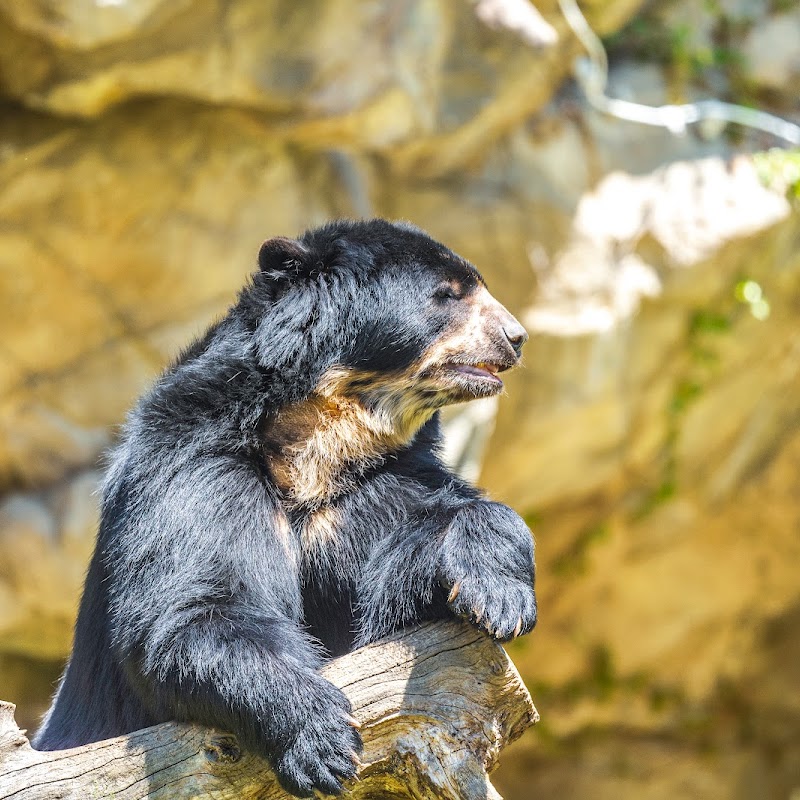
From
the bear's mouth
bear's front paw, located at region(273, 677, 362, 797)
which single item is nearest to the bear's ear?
the bear's mouth

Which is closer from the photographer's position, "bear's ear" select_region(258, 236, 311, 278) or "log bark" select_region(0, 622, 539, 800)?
"log bark" select_region(0, 622, 539, 800)

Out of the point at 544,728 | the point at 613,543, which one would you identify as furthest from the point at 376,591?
the point at 544,728

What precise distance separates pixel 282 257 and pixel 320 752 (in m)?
1.54

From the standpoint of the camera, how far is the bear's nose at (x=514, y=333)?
3.32 meters

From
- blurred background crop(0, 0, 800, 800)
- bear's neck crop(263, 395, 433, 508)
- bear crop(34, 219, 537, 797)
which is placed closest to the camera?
bear crop(34, 219, 537, 797)

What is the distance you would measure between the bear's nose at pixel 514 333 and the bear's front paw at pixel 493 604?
3.04 feet

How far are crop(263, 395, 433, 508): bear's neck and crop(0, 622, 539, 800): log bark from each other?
701mm

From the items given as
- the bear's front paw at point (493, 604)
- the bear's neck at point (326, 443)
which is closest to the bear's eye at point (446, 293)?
the bear's neck at point (326, 443)

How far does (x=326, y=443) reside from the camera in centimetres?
318

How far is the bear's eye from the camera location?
3318 millimetres

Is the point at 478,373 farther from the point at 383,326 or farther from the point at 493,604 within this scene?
the point at 493,604

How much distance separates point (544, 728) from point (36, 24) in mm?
6805

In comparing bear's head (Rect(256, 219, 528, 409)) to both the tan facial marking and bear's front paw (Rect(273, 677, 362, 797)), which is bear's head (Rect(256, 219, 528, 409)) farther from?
bear's front paw (Rect(273, 677, 362, 797))

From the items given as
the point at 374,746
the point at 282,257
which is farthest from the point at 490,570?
the point at 282,257
